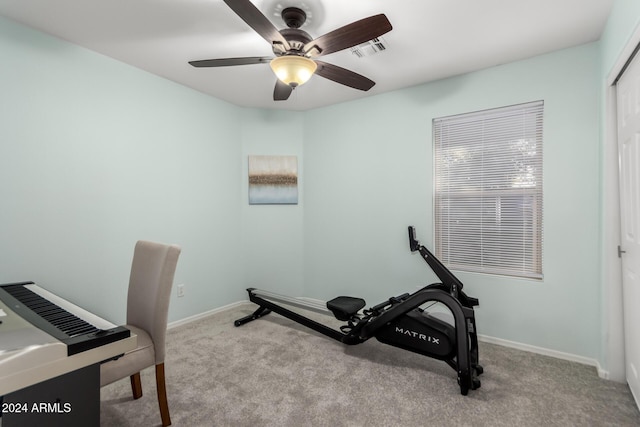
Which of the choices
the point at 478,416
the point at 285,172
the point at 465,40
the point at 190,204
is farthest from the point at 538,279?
the point at 190,204

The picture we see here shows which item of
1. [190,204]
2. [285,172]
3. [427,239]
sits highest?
[285,172]

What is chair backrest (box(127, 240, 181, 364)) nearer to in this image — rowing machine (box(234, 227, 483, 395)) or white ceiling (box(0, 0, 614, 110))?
rowing machine (box(234, 227, 483, 395))

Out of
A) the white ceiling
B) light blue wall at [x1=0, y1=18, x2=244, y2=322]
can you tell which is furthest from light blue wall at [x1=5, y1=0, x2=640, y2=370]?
the white ceiling

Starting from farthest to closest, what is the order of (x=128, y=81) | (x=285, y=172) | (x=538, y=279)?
(x=285, y=172) < (x=128, y=81) < (x=538, y=279)

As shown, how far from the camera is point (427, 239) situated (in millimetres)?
3123

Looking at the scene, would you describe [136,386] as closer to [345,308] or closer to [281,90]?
[345,308]

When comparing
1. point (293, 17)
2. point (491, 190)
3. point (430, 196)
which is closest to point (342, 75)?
point (293, 17)

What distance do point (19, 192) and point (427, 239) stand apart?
3.35 m

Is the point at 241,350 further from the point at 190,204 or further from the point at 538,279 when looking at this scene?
the point at 538,279

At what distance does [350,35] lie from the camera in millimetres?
1644

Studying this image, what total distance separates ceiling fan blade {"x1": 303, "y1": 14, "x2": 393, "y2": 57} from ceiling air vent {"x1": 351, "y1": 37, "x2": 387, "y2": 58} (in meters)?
0.67

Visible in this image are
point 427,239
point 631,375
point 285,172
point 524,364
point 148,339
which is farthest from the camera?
A: point 285,172

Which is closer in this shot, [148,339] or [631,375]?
[148,339]

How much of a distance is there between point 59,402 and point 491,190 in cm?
311
